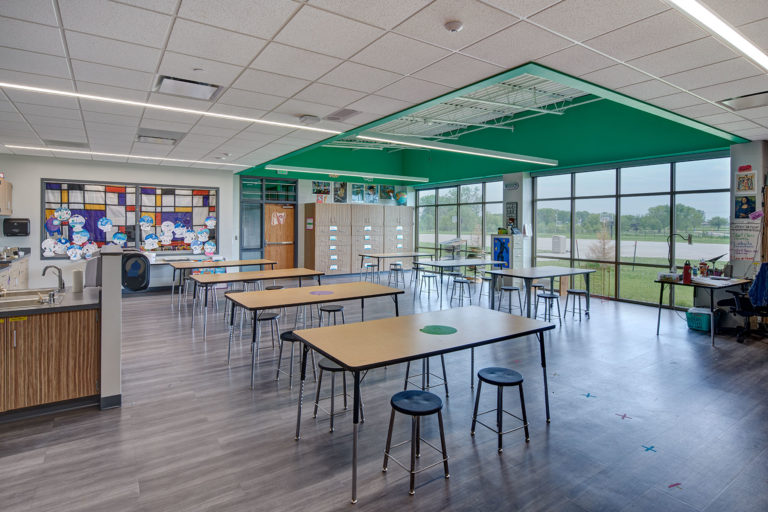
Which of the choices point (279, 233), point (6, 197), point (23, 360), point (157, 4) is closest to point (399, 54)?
point (157, 4)

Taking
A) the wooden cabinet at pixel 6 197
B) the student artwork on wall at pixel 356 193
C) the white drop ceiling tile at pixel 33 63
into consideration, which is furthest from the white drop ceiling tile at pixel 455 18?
the student artwork on wall at pixel 356 193

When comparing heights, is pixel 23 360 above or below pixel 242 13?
below

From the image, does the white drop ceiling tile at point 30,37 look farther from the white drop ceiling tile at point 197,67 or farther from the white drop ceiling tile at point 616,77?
the white drop ceiling tile at point 616,77

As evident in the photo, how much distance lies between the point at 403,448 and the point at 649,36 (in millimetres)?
3368

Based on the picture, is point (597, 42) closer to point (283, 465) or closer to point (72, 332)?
point (283, 465)

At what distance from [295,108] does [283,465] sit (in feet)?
12.4

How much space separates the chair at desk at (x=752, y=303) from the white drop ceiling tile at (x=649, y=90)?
2.83 metres

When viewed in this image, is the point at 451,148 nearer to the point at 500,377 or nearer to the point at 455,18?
the point at 455,18

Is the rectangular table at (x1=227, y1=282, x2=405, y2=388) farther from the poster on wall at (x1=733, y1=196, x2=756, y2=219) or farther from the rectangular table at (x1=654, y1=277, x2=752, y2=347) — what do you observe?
the poster on wall at (x1=733, y1=196, x2=756, y2=219)

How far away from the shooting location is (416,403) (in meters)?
2.46

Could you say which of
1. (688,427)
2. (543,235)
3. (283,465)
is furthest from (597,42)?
(543,235)

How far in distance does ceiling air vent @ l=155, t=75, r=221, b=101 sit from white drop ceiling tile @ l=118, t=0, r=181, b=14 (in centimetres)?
133

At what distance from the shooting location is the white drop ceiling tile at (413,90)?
3992 mm

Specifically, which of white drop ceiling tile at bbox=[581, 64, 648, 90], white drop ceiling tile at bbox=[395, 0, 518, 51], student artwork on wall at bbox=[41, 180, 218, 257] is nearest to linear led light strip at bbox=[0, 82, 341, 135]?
white drop ceiling tile at bbox=[395, 0, 518, 51]
